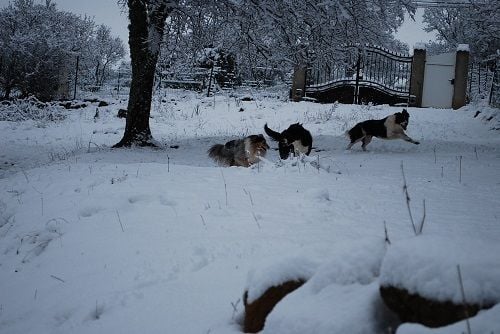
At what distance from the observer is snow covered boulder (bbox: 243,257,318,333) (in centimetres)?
209

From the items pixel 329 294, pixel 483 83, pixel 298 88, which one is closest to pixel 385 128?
pixel 329 294

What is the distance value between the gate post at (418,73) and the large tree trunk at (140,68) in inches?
524

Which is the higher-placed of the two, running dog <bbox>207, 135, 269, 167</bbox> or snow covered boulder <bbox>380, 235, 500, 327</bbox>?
running dog <bbox>207, 135, 269, 167</bbox>

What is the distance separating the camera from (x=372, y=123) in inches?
344

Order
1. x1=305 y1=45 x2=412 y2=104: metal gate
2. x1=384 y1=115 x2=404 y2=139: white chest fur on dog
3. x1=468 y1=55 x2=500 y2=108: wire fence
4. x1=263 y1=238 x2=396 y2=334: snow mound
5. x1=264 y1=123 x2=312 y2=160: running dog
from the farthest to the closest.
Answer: x1=468 y1=55 x2=500 y2=108: wire fence
x1=305 y1=45 x2=412 y2=104: metal gate
x1=384 y1=115 x2=404 y2=139: white chest fur on dog
x1=264 y1=123 x2=312 y2=160: running dog
x1=263 y1=238 x2=396 y2=334: snow mound

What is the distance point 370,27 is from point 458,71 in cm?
986

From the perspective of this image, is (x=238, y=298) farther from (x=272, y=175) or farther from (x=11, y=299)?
(x=272, y=175)

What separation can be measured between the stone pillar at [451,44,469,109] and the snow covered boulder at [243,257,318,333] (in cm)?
1841

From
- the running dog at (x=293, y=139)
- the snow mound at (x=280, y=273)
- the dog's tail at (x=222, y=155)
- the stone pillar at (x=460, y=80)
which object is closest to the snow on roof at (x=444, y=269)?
the snow mound at (x=280, y=273)

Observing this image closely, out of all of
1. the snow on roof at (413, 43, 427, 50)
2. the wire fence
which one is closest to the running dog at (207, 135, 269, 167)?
the snow on roof at (413, 43, 427, 50)

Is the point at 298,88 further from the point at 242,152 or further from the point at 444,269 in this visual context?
the point at 444,269

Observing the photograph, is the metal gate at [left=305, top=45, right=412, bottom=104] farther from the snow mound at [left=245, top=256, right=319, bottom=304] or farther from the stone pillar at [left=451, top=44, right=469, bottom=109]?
the snow mound at [left=245, top=256, right=319, bottom=304]

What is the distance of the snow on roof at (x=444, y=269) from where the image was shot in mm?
1410

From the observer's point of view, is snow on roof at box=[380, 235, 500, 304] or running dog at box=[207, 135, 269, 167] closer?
snow on roof at box=[380, 235, 500, 304]
